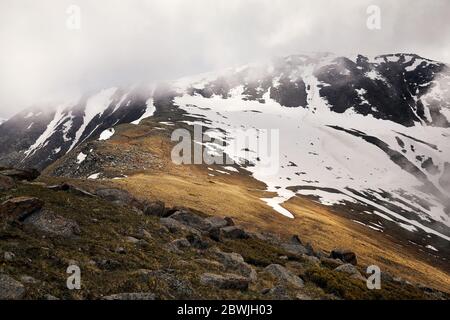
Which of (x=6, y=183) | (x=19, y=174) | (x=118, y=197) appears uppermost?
(x=6, y=183)

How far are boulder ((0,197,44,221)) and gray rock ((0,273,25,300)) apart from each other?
24.7 ft

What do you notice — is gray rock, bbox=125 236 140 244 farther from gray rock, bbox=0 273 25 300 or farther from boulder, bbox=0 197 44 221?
gray rock, bbox=0 273 25 300

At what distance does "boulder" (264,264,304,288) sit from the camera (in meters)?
24.3

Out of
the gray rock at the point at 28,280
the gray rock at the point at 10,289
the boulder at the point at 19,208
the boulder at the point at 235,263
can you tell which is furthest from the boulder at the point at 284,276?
the boulder at the point at 19,208

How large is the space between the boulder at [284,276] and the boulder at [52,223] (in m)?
10.8

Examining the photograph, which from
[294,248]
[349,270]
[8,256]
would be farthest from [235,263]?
[294,248]

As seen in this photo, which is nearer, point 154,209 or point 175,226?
point 175,226

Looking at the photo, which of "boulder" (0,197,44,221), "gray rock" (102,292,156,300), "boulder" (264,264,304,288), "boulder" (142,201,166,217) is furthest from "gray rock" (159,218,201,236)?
"gray rock" (102,292,156,300)

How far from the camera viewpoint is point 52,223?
2405 centimetres

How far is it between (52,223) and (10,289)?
8.16 meters

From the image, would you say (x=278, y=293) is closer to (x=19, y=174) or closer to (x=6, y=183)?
(x=6, y=183)

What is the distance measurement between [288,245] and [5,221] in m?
22.3

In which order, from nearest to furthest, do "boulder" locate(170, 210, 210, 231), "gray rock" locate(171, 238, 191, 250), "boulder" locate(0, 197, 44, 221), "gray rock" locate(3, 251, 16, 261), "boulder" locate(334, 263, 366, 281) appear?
"gray rock" locate(3, 251, 16, 261) < "boulder" locate(0, 197, 44, 221) < "gray rock" locate(171, 238, 191, 250) < "boulder" locate(334, 263, 366, 281) < "boulder" locate(170, 210, 210, 231)
